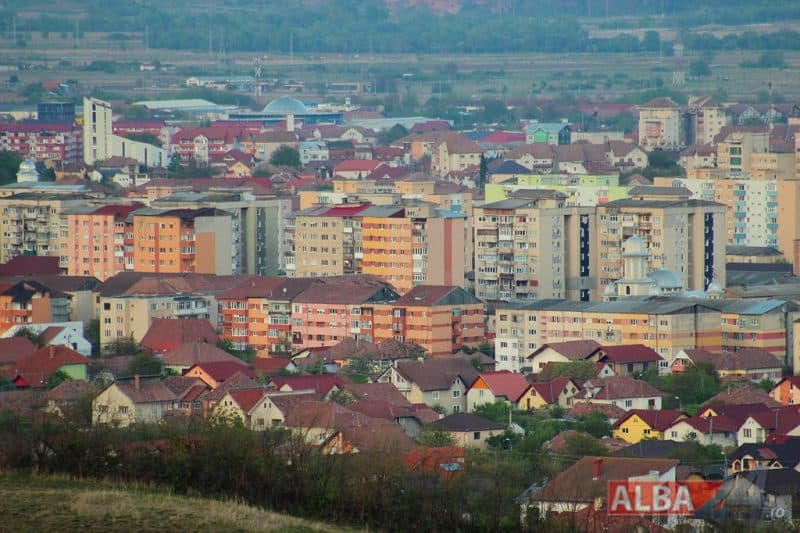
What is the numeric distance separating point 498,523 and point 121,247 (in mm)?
20260

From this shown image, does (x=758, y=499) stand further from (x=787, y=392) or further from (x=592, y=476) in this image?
(x=787, y=392)

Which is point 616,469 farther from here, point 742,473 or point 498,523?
point 498,523

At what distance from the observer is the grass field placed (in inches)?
634

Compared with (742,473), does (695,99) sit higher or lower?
higher

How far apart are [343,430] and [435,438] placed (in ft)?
3.53

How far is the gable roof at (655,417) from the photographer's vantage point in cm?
2510

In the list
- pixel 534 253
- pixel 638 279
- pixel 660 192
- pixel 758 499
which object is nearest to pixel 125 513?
pixel 758 499

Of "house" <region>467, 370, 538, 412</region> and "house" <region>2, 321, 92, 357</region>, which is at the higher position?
"house" <region>2, 321, 92, 357</region>

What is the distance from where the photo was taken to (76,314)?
33969 millimetres

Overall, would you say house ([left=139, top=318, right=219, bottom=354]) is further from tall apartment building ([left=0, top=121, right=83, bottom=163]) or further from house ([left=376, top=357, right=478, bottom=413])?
tall apartment building ([left=0, top=121, right=83, bottom=163])

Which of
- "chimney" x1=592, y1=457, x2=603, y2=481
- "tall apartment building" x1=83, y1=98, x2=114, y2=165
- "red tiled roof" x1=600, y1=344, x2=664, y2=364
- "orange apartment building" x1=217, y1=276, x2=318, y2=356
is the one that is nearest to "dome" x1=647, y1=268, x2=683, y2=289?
"red tiled roof" x1=600, y1=344, x2=664, y2=364

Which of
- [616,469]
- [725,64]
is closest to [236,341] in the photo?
[616,469]

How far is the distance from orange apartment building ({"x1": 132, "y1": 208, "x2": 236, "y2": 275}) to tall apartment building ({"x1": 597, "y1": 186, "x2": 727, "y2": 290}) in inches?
201

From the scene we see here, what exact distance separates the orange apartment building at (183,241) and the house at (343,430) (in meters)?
11.9
